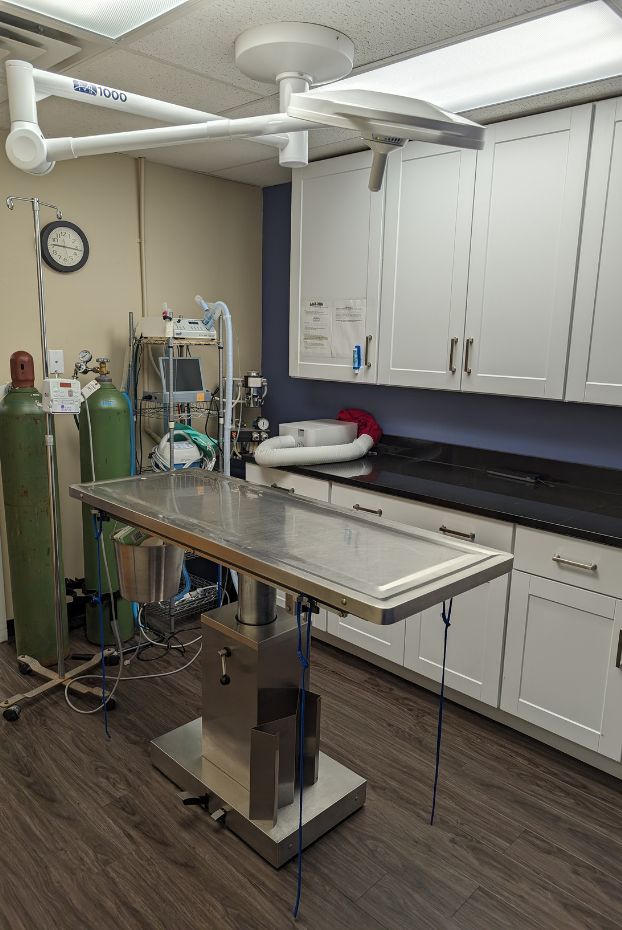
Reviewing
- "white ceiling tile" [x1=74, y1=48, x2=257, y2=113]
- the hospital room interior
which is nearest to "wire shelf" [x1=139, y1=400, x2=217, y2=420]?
the hospital room interior

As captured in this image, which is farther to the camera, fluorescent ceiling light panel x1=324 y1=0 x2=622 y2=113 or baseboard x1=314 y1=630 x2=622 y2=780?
baseboard x1=314 y1=630 x2=622 y2=780

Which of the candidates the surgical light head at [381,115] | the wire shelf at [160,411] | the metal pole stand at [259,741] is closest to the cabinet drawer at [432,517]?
the metal pole stand at [259,741]

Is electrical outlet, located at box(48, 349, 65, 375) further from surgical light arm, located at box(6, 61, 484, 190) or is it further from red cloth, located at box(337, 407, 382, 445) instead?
red cloth, located at box(337, 407, 382, 445)

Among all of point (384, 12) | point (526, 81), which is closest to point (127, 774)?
point (384, 12)

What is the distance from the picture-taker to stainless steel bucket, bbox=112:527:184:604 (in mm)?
2244

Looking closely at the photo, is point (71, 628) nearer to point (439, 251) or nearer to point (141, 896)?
point (141, 896)

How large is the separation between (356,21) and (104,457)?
1.99 meters

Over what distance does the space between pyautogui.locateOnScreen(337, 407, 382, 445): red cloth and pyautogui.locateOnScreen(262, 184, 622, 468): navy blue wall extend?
0.05m

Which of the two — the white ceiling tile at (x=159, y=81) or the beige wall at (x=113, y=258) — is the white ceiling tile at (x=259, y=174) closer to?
the beige wall at (x=113, y=258)

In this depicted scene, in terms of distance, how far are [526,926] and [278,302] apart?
327 cm

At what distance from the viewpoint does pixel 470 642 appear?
254cm

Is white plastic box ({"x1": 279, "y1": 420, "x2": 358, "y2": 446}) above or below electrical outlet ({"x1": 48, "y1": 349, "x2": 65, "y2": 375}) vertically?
below


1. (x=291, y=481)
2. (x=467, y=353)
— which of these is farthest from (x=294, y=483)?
(x=467, y=353)

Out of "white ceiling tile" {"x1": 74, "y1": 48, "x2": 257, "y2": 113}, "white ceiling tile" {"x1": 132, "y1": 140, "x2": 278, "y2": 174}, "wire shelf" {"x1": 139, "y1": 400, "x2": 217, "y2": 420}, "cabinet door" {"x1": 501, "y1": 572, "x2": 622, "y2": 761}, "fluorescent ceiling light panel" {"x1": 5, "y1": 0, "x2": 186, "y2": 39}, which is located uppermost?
"fluorescent ceiling light panel" {"x1": 5, "y1": 0, "x2": 186, "y2": 39}
